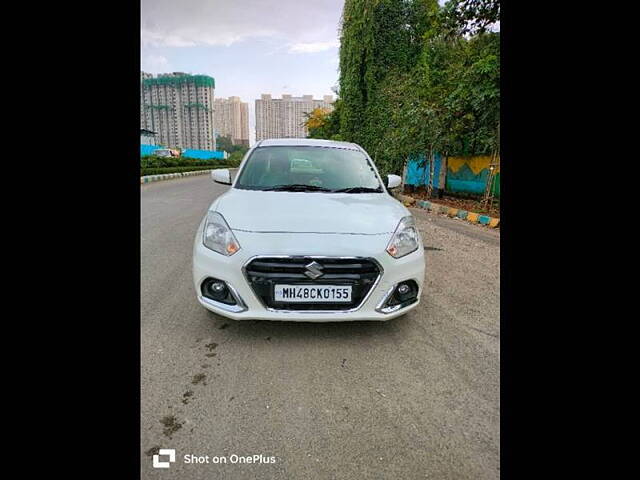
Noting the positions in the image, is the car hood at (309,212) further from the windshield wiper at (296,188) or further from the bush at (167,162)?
the bush at (167,162)

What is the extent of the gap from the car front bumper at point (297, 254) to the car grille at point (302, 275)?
0.10 ft

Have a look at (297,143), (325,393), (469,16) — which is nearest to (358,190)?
→ (297,143)

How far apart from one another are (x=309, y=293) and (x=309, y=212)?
23.3 inches

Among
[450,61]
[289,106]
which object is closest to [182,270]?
[450,61]

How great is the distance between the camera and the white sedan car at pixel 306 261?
2006 mm

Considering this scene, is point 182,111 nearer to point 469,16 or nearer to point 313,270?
point 469,16

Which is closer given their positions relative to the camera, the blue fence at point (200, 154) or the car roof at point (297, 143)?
the car roof at point (297, 143)

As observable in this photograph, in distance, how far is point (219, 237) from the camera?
2.17 m

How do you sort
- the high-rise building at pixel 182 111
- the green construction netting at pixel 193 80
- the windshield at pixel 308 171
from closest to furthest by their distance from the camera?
the windshield at pixel 308 171
the green construction netting at pixel 193 80
the high-rise building at pixel 182 111

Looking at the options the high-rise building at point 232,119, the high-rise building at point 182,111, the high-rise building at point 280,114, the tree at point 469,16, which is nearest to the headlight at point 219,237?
the tree at point 469,16
